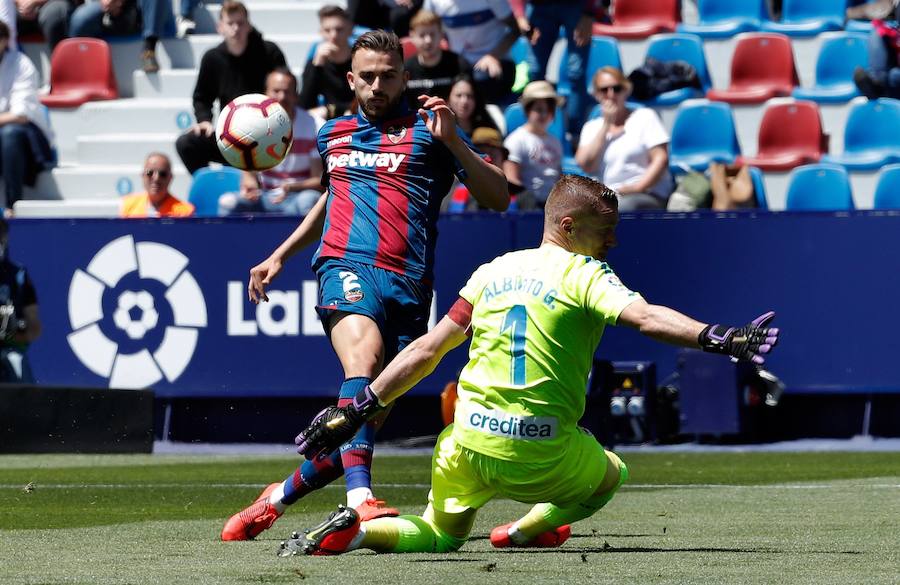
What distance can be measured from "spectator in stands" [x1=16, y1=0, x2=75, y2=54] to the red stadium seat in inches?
285

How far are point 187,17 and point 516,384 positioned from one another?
13712 mm

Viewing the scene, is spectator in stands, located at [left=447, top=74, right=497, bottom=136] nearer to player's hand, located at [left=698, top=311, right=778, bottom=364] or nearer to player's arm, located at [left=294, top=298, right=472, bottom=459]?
player's arm, located at [left=294, top=298, right=472, bottom=459]

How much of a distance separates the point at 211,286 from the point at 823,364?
491cm

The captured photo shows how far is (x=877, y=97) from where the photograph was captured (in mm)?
16406

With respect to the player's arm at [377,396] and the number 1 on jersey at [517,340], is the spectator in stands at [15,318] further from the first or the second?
the number 1 on jersey at [517,340]

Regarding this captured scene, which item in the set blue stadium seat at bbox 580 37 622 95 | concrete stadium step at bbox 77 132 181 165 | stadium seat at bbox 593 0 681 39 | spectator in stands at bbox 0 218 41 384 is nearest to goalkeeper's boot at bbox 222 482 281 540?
spectator in stands at bbox 0 218 41 384

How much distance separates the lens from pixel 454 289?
13.2 m

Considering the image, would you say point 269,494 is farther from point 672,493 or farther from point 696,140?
point 696,140

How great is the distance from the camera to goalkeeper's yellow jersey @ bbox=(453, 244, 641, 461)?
5910 mm

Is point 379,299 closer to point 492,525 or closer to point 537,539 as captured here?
point 537,539

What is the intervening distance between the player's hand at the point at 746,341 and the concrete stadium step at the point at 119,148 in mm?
13296

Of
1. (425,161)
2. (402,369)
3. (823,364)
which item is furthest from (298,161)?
(402,369)

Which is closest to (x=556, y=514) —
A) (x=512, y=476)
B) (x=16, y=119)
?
(x=512, y=476)

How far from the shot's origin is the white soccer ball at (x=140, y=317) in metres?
13.6
